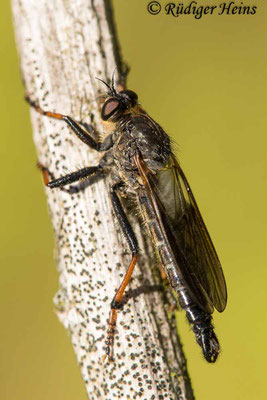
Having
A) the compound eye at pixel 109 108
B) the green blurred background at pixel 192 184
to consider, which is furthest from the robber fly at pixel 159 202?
the green blurred background at pixel 192 184

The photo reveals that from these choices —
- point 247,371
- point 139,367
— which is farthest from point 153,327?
point 247,371

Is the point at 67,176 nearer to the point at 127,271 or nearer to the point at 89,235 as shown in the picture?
the point at 89,235

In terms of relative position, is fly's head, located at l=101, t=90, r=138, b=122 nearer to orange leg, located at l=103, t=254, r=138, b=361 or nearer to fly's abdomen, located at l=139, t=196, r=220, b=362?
fly's abdomen, located at l=139, t=196, r=220, b=362

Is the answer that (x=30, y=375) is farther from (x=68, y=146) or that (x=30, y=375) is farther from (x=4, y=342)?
(x=68, y=146)

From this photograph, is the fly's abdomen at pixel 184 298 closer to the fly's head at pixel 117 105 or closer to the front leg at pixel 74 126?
the front leg at pixel 74 126

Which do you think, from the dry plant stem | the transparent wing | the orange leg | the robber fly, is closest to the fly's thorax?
the robber fly

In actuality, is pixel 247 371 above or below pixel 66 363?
below
